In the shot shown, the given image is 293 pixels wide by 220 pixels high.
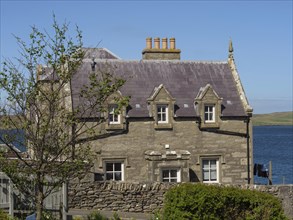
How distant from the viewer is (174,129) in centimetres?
3048

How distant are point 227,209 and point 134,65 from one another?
616 inches

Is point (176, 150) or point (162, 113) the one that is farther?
point (162, 113)

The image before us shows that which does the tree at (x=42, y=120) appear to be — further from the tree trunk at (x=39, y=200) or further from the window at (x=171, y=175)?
the window at (x=171, y=175)

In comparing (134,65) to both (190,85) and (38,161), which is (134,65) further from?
(38,161)

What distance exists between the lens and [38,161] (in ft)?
52.0

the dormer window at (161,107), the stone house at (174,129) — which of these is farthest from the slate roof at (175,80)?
the dormer window at (161,107)

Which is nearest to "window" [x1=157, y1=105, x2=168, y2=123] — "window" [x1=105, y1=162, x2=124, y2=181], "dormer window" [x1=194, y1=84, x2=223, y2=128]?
"dormer window" [x1=194, y1=84, x2=223, y2=128]

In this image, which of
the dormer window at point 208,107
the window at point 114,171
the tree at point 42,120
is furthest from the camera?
the dormer window at point 208,107

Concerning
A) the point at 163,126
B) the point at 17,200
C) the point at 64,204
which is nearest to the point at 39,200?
the point at 64,204

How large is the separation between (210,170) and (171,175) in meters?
2.67

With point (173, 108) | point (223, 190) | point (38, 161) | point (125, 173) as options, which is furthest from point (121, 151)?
point (38, 161)

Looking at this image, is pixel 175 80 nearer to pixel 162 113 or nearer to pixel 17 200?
pixel 162 113

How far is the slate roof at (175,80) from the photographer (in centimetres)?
Result: 3091

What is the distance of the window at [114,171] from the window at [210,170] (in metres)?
4.38
